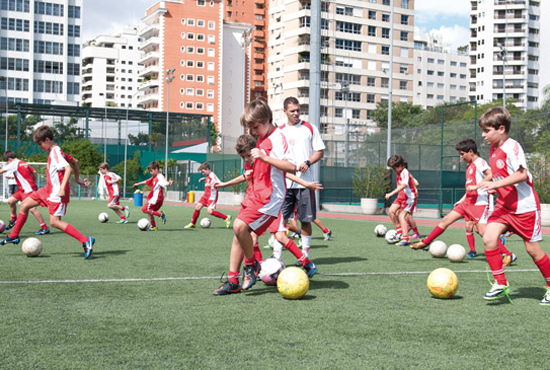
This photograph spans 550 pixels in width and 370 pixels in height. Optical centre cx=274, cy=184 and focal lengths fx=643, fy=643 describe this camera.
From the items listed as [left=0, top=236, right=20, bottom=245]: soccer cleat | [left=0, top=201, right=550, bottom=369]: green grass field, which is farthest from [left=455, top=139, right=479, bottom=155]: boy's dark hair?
[left=0, top=236, right=20, bottom=245]: soccer cleat

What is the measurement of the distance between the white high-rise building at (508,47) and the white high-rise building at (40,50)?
69460mm

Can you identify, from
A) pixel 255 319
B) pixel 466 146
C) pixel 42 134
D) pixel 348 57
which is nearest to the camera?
pixel 255 319

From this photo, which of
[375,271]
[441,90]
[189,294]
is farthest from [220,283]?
[441,90]

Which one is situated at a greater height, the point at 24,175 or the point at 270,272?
the point at 24,175

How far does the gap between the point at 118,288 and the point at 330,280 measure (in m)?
2.34

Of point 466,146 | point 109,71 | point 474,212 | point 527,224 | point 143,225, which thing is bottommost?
point 143,225

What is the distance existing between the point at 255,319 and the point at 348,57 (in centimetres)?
8719

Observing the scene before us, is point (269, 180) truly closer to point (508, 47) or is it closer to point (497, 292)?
point (497, 292)

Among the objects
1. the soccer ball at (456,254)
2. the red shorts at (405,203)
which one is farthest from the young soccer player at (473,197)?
the red shorts at (405,203)

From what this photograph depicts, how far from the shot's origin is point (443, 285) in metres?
6.02

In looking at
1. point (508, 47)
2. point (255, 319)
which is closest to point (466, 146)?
point (255, 319)

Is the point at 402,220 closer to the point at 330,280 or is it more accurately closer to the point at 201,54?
the point at 330,280

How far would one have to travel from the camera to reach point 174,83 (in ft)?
341

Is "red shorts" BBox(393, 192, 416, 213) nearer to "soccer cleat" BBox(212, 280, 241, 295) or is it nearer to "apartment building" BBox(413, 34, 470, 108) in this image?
"soccer cleat" BBox(212, 280, 241, 295)
